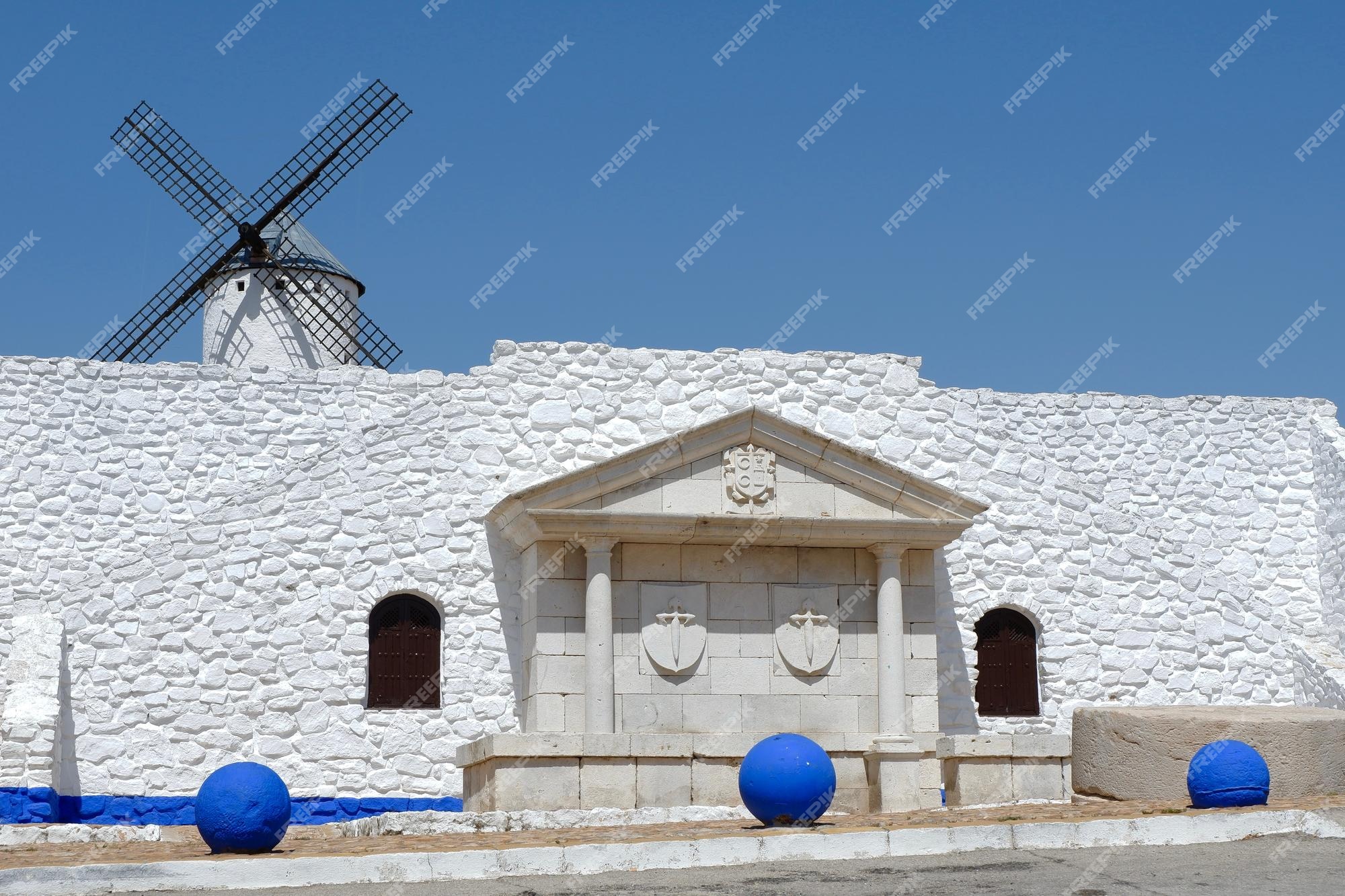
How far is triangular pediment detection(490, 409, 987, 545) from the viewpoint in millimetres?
17062

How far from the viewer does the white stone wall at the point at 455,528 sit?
1781 centimetres

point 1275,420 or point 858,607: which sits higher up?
point 1275,420

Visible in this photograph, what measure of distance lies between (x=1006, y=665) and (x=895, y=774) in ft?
12.6

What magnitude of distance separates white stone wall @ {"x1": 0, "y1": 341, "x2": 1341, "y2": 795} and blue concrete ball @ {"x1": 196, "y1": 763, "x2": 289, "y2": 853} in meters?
6.52

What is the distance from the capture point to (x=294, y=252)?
27172 mm

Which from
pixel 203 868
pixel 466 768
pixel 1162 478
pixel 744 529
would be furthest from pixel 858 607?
pixel 203 868

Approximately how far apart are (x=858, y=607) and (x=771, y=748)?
6.25 m

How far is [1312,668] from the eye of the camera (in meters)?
19.8

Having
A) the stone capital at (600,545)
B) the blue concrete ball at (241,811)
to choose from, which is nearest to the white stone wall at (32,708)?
the stone capital at (600,545)

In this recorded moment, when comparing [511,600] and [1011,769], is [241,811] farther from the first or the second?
[511,600]

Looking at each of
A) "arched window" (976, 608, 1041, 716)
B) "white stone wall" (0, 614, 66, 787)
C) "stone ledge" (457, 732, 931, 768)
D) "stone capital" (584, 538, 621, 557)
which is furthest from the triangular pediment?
"white stone wall" (0, 614, 66, 787)

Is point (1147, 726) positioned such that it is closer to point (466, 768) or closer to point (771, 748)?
point (771, 748)

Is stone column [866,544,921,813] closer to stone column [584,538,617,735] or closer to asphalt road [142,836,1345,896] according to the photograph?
stone column [584,538,617,735]

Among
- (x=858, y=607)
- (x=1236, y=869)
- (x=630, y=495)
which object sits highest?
(x=630, y=495)
